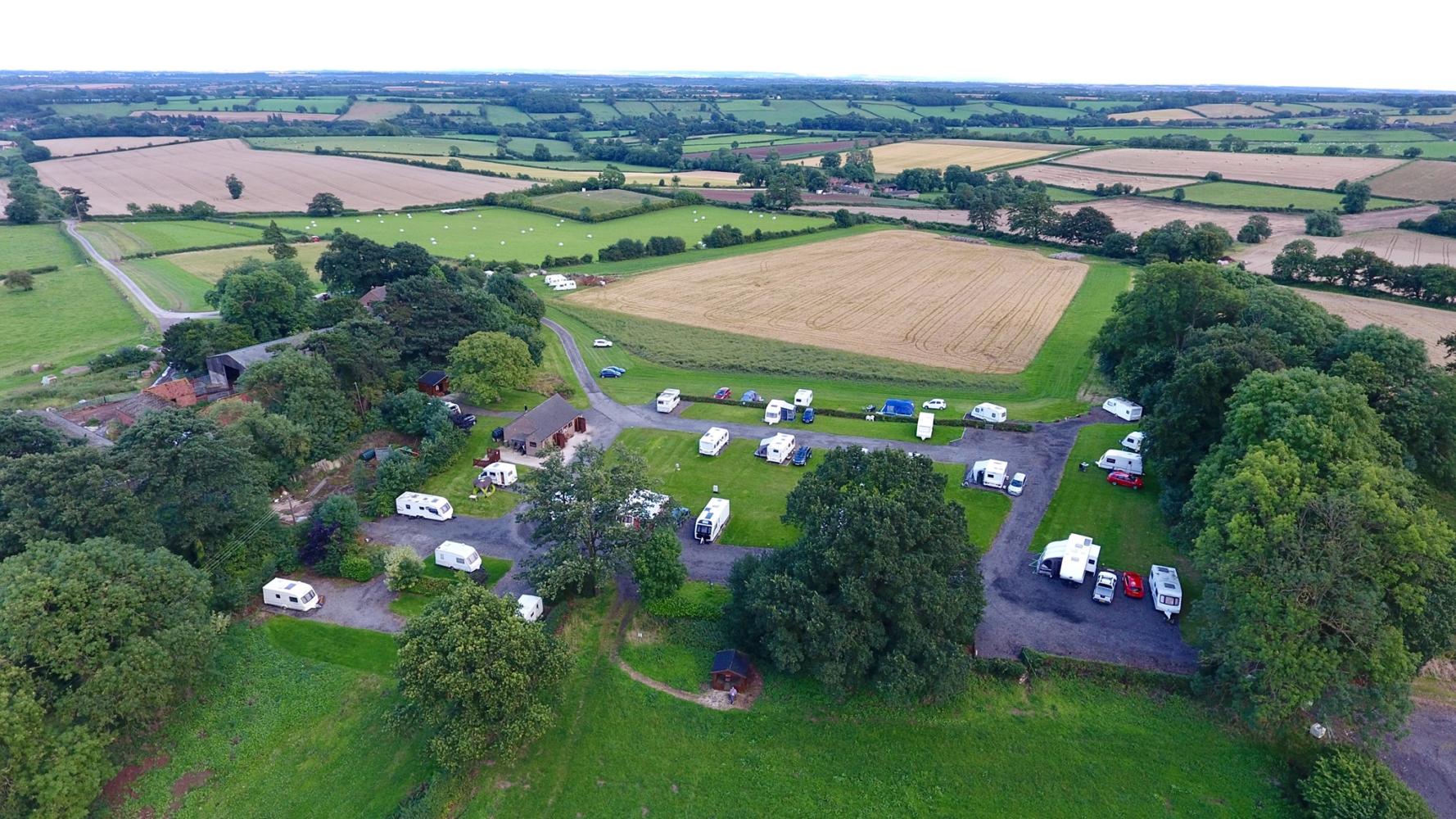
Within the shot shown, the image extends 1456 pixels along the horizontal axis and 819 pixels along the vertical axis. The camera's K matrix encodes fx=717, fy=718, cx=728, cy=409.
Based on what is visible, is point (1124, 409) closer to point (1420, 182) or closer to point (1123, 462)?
point (1123, 462)

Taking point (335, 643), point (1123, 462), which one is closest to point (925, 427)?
point (1123, 462)

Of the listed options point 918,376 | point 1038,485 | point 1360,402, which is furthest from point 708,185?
point 1360,402

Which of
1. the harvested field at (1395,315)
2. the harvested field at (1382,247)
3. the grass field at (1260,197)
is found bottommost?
the harvested field at (1395,315)

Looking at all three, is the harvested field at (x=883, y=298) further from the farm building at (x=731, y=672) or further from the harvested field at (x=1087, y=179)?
the harvested field at (x=1087, y=179)

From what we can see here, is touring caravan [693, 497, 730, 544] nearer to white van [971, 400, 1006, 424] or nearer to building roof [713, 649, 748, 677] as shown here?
building roof [713, 649, 748, 677]

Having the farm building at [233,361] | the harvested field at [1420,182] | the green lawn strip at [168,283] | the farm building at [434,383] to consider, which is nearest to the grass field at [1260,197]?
the harvested field at [1420,182]

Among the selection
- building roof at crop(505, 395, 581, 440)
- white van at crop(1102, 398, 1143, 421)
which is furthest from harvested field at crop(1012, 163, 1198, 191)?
building roof at crop(505, 395, 581, 440)
